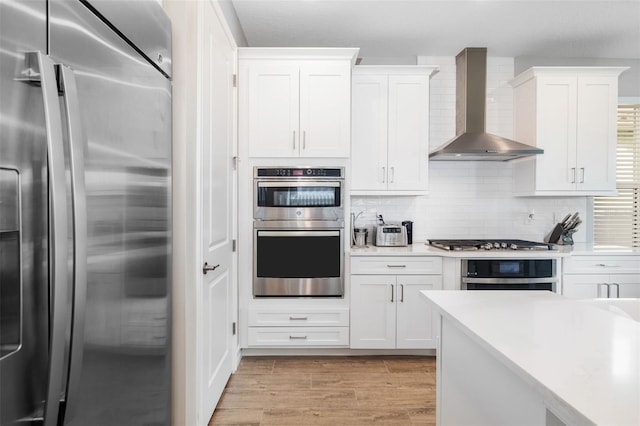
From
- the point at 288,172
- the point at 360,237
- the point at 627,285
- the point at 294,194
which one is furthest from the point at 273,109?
the point at 627,285

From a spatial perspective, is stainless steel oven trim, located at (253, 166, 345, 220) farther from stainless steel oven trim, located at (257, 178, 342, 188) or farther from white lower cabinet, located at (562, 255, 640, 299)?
white lower cabinet, located at (562, 255, 640, 299)

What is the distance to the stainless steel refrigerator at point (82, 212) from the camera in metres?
0.74

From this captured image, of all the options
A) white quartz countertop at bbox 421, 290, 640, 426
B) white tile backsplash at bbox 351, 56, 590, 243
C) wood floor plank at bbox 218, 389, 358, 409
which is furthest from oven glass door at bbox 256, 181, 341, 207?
white quartz countertop at bbox 421, 290, 640, 426

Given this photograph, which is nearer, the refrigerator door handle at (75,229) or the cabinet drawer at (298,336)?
the refrigerator door handle at (75,229)

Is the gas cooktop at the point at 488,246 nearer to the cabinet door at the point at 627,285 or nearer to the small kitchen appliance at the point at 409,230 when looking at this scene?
the small kitchen appliance at the point at 409,230

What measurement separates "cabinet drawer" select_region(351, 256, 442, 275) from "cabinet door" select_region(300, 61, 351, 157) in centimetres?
89

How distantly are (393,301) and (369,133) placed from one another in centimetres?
148

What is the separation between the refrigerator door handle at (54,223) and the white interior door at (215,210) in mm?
1130

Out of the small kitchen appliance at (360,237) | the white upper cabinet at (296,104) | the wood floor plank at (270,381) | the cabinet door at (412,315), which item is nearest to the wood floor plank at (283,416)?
the wood floor plank at (270,381)

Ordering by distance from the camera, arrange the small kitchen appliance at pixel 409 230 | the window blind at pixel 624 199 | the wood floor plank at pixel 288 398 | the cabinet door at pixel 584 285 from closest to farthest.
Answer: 1. the wood floor plank at pixel 288 398
2. the cabinet door at pixel 584 285
3. the small kitchen appliance at pixel 409 230
4. the window blind at pixel 624 199

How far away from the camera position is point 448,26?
3.34 m

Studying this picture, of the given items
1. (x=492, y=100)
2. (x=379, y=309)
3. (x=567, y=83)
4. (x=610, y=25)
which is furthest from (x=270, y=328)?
(x=610, y=25)

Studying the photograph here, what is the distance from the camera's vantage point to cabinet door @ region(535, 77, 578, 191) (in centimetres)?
357

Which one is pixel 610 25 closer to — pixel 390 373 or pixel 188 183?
pixel 390 373
